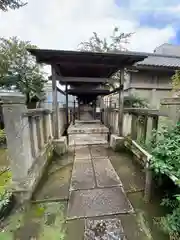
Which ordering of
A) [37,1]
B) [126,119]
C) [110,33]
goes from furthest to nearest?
[110,33], [37,1], [126,119]

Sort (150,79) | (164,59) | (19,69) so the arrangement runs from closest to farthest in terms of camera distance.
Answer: (150,79) < (19,69) < (164,59)

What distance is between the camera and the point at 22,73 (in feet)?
26.9

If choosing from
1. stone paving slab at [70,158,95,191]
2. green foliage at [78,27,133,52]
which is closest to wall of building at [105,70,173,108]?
green foliage at [78,27,133,52]

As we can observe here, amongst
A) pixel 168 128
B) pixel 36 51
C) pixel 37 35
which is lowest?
pixel 168 128

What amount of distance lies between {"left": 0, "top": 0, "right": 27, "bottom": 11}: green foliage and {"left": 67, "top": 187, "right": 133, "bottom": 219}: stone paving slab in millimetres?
5515

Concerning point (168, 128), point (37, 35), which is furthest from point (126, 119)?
point (37, 35)

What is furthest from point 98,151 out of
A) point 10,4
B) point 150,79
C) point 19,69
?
point 19,69

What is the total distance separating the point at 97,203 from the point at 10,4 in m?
5.89

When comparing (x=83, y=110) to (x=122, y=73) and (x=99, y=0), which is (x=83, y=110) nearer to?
(x=122, y=73)

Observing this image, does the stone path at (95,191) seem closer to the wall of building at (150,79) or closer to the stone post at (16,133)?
the stone post at (16,133)

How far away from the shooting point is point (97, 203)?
182 cm

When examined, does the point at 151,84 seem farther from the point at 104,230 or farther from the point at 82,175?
the point at 104,230

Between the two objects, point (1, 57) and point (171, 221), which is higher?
point (1, 57)

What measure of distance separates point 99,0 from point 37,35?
7080 millimetres
